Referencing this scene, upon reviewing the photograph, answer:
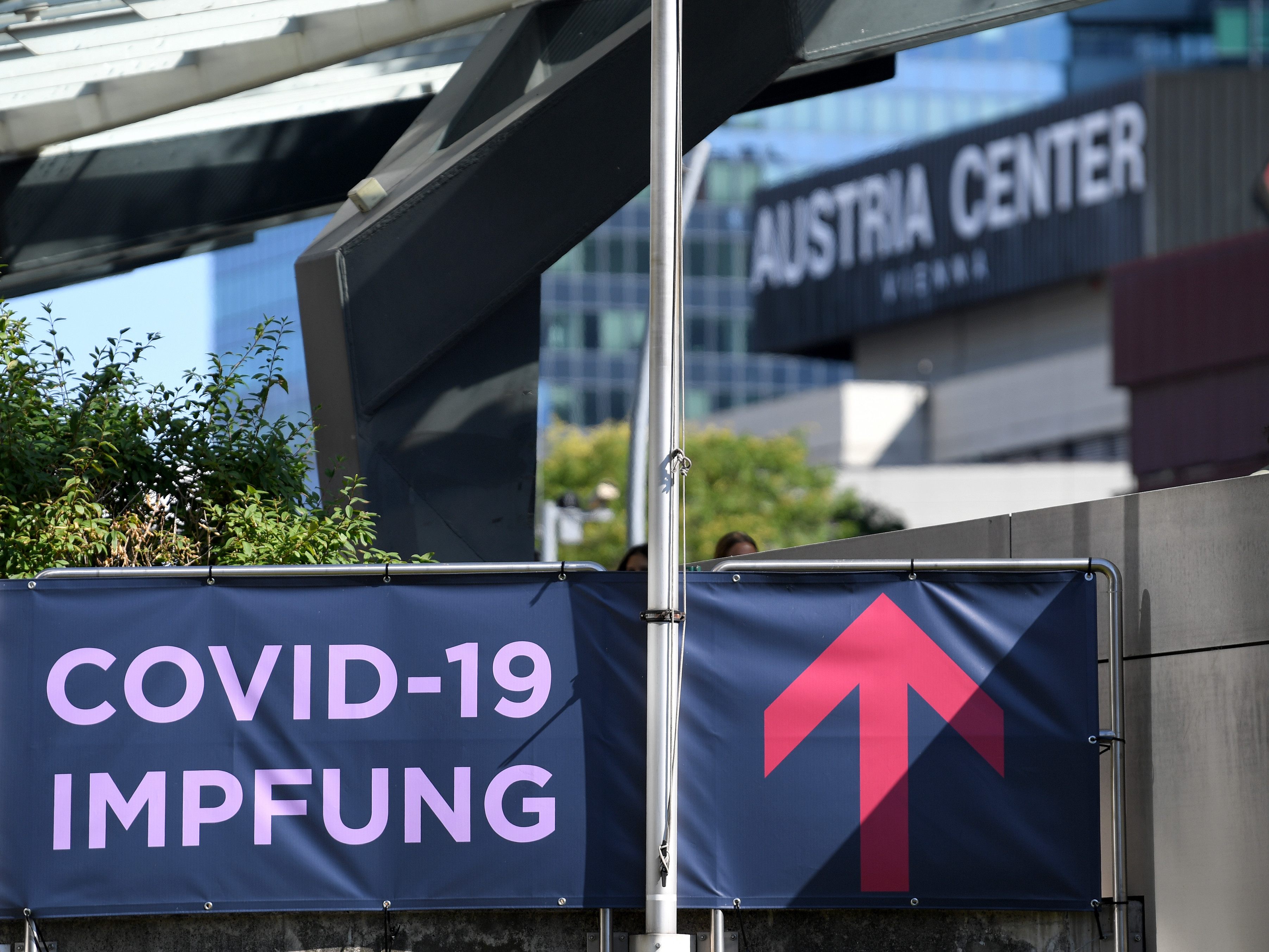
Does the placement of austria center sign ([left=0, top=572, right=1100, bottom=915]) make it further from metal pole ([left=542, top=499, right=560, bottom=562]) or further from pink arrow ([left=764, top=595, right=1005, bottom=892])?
metal pole ([left=542, top=499, right=560, bottom=562])

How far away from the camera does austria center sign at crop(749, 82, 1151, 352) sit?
65375mm

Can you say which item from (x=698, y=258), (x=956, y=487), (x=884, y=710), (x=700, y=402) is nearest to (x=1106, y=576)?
(x=884, y=710)

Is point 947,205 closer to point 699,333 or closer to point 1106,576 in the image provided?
point 699,333

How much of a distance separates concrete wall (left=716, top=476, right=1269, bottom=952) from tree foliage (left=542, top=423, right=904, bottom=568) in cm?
4345

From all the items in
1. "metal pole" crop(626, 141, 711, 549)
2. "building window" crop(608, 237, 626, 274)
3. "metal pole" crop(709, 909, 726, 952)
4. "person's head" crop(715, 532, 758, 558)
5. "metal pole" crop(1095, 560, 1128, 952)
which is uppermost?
"building window" crop(608, 237, 626, 274)

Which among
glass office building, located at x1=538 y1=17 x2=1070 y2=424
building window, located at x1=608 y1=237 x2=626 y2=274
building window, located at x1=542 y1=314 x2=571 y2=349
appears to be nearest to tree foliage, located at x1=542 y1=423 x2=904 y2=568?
glass office building, located at x1=538 y1=17 x2=1070 y2=424

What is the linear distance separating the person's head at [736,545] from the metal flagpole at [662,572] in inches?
134

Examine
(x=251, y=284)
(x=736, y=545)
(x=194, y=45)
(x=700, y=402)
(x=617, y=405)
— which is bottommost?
(x=736, y=545)

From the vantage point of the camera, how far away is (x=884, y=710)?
7457mm

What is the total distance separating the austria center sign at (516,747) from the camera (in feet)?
24.0

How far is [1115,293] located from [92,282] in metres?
37.0

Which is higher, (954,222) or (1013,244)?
(954,222)

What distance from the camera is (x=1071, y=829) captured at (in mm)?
7418

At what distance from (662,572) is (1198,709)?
8.18 ft
